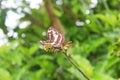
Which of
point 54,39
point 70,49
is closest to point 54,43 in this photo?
point 54,39

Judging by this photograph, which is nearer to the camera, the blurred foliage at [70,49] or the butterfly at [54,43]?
the butterfly at [54,43]

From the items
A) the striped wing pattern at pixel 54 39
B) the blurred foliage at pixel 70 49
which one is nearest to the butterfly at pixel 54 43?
the striped wing pattern at pixel 54 39

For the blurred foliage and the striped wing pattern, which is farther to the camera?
the blurred foliage

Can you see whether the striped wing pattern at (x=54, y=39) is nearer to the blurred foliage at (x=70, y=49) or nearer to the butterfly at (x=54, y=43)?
the butterfly at (x=54, y=43)

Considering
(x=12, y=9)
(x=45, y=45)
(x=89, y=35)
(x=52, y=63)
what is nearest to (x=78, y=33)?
(x=89, y=35)

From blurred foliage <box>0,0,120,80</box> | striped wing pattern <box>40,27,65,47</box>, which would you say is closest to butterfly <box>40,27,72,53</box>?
striped wing pattern <box>40,27,65,47</box>

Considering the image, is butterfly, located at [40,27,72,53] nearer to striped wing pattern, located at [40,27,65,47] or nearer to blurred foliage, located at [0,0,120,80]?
striped wing pattern, located at [40,27,65,47]

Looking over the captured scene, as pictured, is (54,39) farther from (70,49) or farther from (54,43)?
(70,49)

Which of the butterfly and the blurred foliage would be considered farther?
the blurred foliage
